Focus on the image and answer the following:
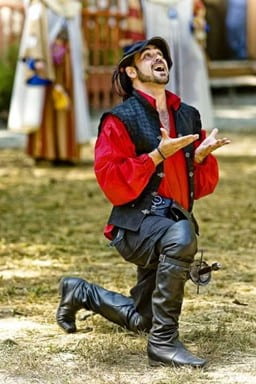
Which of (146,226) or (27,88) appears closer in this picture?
(146,226)

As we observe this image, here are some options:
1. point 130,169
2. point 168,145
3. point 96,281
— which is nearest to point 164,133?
point 168,145

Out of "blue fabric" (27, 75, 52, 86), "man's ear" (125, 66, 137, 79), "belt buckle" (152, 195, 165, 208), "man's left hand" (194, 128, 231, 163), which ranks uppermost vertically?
"man's ear" (125, 66, 137, 79)

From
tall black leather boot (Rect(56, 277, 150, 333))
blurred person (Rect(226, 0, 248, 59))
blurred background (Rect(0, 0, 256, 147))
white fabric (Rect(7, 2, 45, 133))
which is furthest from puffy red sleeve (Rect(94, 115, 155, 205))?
blurred person (Rect(226, 0, 248, 59))

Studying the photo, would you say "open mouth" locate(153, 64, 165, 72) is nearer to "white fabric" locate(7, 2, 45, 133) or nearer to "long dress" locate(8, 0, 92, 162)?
"long dress" locate(8, 0, 92, 162)

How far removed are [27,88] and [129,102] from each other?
19.7ft

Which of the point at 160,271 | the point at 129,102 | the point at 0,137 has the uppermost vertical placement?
the point at 129,102

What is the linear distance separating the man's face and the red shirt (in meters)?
0.08

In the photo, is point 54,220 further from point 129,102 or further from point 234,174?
point 129,102

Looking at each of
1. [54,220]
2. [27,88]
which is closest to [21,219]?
[54,220]

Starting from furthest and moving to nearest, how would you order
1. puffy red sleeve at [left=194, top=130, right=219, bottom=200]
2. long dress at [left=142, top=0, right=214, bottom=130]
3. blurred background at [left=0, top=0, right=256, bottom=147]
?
1. blurred background at [left=0, top=0, right=256, bottom=147]
2. long dress at [left=142, top=0, right=214, bottom=130]
3. puffy red sleeve at [left=194, top=130, right=219, bottom=200]

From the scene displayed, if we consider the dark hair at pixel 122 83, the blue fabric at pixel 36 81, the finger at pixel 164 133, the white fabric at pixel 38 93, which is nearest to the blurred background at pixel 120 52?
the white fabric at pixel 38 93

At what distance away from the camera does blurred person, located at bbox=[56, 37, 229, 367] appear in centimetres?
449

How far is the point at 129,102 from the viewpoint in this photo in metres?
4.72

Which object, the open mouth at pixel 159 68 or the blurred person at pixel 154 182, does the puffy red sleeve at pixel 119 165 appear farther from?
the open mouth at pixel 159 68
